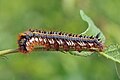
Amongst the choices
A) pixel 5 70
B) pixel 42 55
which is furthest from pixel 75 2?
pixel 5 70

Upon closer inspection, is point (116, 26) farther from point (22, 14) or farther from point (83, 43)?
point (83, 43)

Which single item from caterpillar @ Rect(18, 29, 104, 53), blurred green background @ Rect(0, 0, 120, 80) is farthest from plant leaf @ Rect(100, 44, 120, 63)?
blurred green background @ Rect(0, 0, 120, 80)

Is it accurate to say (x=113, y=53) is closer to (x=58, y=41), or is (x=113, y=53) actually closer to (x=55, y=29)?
(x=58, y=41)

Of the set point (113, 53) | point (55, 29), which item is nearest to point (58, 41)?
point (113, 53)

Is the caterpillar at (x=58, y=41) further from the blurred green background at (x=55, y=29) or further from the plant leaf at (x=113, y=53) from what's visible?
the blurred green background at (x=55, y=29)

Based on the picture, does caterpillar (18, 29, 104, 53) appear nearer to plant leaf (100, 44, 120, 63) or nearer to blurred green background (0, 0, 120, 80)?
plant leaf (100, 44, 120, 63)

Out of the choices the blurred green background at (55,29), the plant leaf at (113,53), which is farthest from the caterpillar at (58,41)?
the blurred green background at (55,29)
